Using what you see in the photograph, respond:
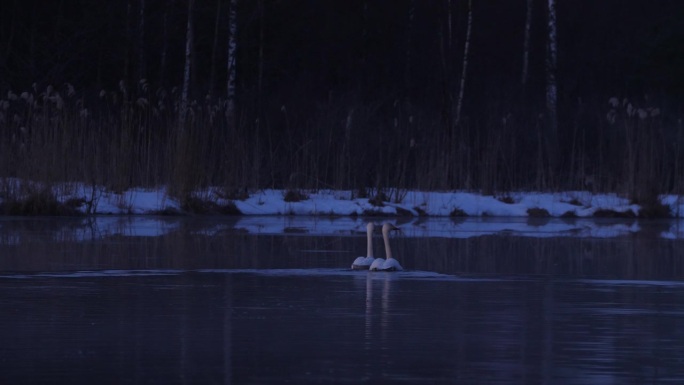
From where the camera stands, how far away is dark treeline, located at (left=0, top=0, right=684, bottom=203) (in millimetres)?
20078

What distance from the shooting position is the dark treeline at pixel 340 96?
20078mm

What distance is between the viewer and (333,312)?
27.4ft

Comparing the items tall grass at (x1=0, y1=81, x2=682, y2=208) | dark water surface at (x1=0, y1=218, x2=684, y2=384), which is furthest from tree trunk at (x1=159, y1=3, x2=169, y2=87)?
dark water surface at (x1=0, y1=218, x2=684, y2=384)

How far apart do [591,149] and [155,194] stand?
973 cm

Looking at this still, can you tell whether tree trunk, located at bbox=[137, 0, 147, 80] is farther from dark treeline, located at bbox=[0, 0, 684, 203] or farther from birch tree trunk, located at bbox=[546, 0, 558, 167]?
birch tree trunk, located at bbox=[546, 0, 558, 167]

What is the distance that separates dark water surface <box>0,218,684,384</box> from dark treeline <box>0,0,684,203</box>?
19.8 feet

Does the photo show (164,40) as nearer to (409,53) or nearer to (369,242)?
(409,53)

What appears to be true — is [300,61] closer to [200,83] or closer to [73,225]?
[200,83]

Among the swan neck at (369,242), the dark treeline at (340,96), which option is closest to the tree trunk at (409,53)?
the dark treeline at (340,96)

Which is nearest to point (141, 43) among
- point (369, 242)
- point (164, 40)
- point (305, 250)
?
point (164, 40)

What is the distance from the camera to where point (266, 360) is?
21.6 feet

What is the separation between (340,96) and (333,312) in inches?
878

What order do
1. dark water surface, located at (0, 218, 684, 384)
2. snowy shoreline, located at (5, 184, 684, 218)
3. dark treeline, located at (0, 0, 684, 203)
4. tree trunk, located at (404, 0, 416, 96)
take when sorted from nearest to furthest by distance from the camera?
dark water surface, located at (0, 218, 684, 384) → snowy shoreline, located at (5, 184, 684, 218) → dark treeline, located at (0, 0, 684, 203) → tree trunk, located at (404, 0, 416, 96)

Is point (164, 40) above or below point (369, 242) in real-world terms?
above
